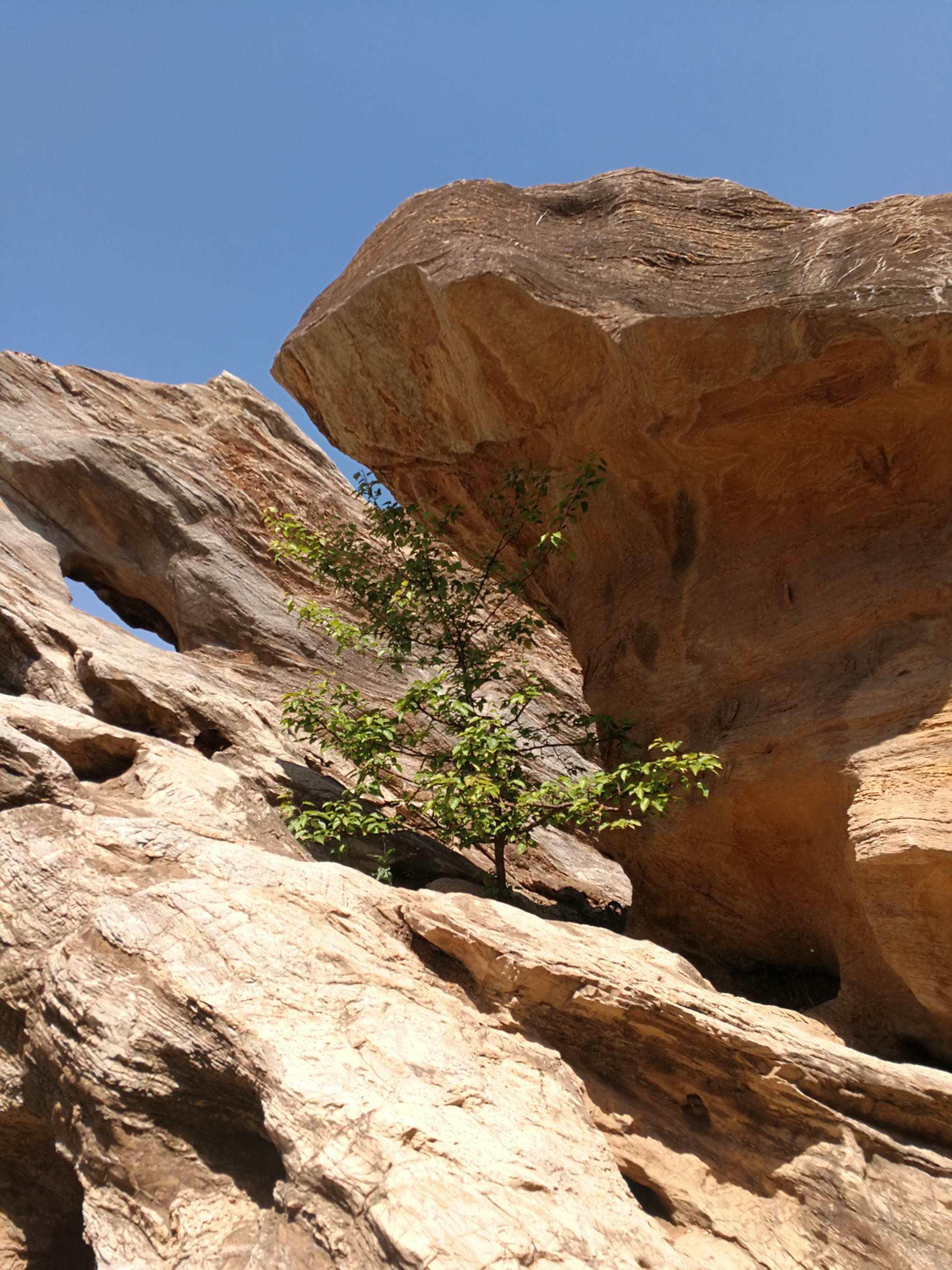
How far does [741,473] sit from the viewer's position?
8016 millimetres

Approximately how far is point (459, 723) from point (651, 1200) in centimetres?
365

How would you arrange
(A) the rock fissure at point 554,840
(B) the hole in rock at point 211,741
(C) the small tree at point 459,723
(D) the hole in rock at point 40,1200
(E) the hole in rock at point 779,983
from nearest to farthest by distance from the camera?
(A) the rock fissure at point 554,840
(D) the hole in rock at point 40,1200
(C) the small tree at point 459,723
(E) the hole in rock at point 779,983
(B) the hole in rock at point 211,741

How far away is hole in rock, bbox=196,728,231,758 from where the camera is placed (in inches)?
336

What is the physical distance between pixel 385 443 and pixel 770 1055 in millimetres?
6099

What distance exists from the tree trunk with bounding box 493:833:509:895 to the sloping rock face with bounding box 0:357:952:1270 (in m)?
1.56

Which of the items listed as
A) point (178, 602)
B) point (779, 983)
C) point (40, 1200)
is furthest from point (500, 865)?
point (178, 602)

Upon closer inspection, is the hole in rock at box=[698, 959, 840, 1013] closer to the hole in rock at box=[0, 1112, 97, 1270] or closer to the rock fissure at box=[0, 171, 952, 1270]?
the rock fissure at box=[0, 171, 952, 1270]

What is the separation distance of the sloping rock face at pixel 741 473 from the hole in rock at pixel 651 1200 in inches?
82.4

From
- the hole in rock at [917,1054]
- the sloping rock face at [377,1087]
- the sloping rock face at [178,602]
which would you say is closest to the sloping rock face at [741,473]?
the hole in rock at [917,1054]

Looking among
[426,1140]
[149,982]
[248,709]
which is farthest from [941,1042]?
[248,709]

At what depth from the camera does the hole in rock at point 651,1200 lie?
455 cm

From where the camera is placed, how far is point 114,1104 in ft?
13.8

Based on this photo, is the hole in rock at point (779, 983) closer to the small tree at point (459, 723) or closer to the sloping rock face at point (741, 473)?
A: the sloping rock face at point (741, 473)

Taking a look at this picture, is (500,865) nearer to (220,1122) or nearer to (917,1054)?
(917,1054)
